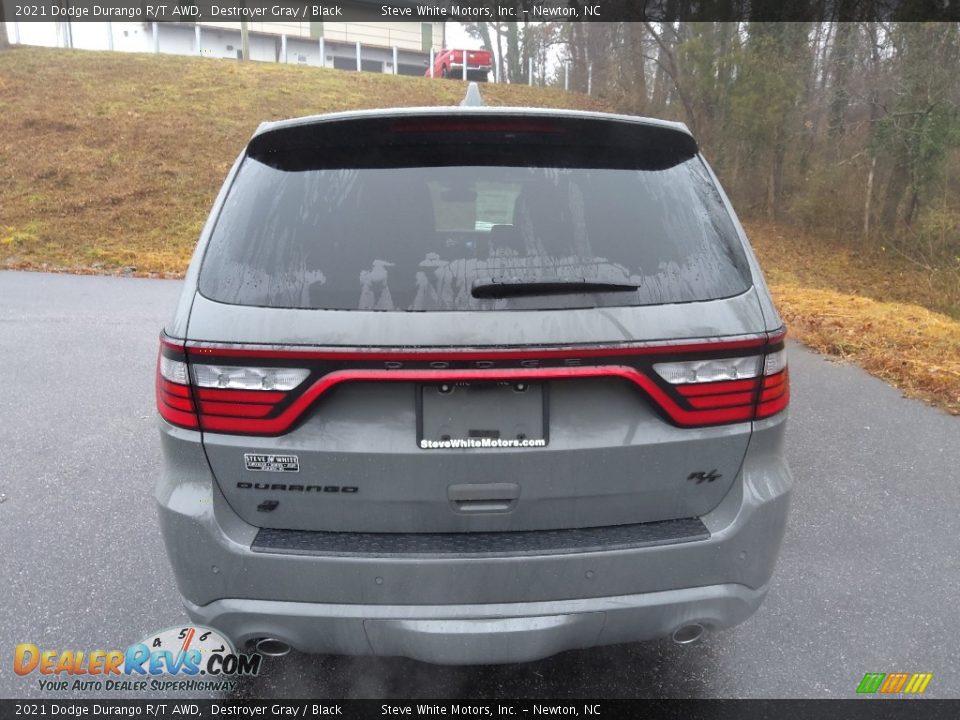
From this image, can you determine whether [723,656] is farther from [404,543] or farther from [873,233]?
[873,233]

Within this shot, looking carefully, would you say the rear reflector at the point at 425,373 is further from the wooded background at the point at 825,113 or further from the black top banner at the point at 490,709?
the wooded background at the point at 825,113

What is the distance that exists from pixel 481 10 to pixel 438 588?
112 ft

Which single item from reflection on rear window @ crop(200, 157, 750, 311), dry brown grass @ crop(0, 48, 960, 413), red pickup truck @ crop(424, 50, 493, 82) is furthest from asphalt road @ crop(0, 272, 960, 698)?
red pickup truck @ crop(424, 50, 493, 82)

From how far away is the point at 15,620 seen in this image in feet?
8.67

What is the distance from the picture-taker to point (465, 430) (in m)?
1.80

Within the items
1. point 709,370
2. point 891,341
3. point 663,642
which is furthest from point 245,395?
point 891,341

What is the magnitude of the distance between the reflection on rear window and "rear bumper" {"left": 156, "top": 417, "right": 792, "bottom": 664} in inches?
19.4

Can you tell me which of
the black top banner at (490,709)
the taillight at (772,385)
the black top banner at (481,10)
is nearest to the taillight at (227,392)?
the black top banner at (490,709)

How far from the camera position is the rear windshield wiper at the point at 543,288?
181 centimetres

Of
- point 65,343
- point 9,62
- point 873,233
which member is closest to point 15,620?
point 65,343

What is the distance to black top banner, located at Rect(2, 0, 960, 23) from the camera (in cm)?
1678

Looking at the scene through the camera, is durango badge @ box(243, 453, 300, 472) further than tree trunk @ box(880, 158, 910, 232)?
No

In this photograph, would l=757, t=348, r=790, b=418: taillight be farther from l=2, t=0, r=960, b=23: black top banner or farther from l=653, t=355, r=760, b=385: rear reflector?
l=2, t=0, r=960, b=23: black top banner

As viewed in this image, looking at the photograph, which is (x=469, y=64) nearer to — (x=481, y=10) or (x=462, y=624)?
(x=481, y=10)
